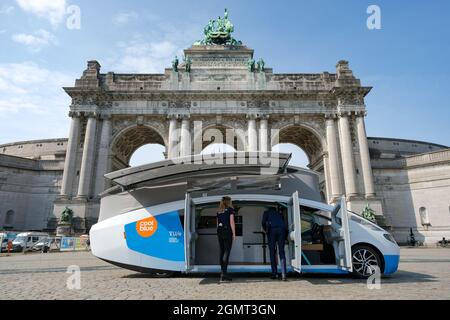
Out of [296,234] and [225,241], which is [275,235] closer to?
[296,234]

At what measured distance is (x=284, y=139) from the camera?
37.1m

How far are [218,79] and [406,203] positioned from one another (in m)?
24.7

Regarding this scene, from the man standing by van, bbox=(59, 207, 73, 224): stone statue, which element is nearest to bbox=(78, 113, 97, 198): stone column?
bbox=(59, 207, 73, 224): stone statue

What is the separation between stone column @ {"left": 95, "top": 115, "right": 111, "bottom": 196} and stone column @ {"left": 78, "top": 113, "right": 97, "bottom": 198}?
2.33 ft

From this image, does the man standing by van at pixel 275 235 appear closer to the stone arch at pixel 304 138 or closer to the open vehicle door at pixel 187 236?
the open vehicle door at pixel 187 236

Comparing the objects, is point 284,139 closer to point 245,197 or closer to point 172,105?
point 172,105

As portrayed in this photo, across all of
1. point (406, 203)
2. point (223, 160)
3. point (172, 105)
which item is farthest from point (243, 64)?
point (223, 160)

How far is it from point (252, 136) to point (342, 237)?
2462cm

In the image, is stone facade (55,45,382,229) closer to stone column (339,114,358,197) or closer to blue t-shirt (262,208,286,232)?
stone column (339,114,358,197)

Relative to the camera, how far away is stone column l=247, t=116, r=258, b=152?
3061 centimetres

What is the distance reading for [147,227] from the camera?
7609 mm

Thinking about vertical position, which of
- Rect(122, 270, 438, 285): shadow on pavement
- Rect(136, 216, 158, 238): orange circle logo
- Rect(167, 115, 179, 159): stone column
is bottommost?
Rect(122, 270, 438, 285): shadow on pavement

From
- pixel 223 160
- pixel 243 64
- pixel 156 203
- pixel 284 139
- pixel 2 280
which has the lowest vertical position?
pixel 2 280

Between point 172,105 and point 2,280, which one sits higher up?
point 172,105
